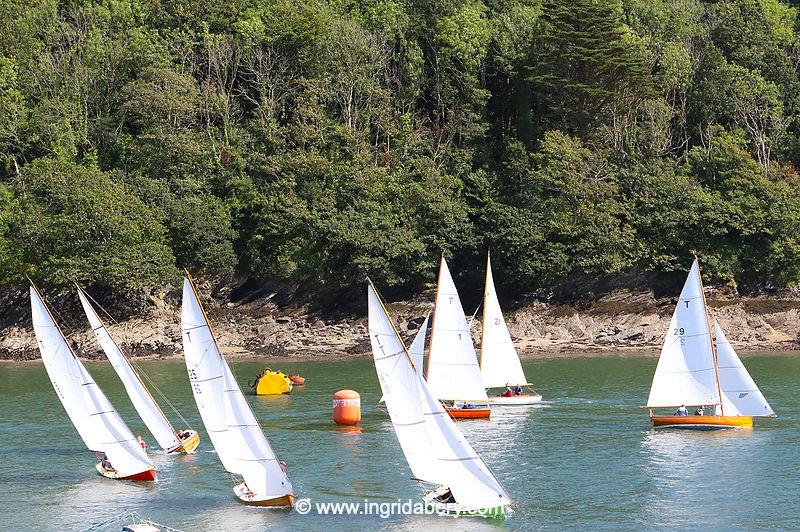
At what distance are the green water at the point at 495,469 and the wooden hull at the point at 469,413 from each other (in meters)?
0.71

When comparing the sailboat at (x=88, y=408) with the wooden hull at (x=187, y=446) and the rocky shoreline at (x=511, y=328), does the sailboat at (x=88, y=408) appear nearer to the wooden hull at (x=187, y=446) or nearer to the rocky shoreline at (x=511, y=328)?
the wooden hull at (x=187, y=446)

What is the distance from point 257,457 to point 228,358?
1968 inches

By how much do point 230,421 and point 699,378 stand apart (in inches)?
1026

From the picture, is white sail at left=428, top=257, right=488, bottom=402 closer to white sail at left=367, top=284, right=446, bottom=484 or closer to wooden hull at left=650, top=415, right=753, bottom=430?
wooden hull at left=650, top=415, right=753, bottom=430

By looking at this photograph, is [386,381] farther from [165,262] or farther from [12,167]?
[12,167]

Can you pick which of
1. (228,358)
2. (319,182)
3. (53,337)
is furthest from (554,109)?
(53,337)

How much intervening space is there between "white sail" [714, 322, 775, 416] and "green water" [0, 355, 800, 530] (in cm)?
125

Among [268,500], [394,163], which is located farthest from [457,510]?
[394,163]

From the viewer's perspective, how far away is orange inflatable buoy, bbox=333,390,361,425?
63.7 meters

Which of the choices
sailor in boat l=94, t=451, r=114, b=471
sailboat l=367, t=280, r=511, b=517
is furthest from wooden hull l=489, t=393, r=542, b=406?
sailboat l=367, t=280, r=511, b=517

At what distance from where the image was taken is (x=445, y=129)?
113 metres

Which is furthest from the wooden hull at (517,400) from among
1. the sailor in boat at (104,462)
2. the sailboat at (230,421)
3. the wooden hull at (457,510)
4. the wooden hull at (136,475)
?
the wooden hull at (457,510)

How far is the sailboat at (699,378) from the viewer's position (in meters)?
61.1

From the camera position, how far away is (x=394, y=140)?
113250 millimetres
